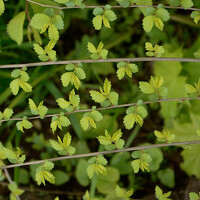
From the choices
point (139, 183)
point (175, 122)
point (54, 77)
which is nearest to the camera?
point (175, 122)

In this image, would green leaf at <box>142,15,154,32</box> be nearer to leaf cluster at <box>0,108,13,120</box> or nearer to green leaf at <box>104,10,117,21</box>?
green leaf at <box>104,10,117,21</box>

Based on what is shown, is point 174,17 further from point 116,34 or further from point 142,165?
point 142,165

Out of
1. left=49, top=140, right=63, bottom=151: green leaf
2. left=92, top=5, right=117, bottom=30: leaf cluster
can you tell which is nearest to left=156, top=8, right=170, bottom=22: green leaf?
left=92, top=5, right=117, bottom=30: leaf cluster

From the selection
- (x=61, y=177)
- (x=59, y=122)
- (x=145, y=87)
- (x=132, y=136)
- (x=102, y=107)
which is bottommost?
(x=61, y=177)

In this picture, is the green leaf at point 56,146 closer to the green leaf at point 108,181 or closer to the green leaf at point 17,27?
the green leaf at point 17,27

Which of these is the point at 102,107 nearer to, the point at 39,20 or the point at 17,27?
the point at 17,27

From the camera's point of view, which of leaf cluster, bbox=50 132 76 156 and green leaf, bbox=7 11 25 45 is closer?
leaf cluster, bbox=50 132 76 156

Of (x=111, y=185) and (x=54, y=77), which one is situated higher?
(x=54, y=77)

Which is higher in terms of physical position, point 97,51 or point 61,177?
point 97,51

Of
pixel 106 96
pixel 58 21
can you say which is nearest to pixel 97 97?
pixel 106 96

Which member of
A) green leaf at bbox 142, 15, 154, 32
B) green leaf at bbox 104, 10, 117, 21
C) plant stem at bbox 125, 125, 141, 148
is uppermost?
green leaf at bbox 104, 10, 117, 21

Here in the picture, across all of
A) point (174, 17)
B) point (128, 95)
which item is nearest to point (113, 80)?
point (128, 95)
